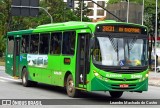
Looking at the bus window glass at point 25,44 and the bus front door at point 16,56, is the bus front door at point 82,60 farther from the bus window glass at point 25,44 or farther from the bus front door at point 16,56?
the bus front door at point 16,56

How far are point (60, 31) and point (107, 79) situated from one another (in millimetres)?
3905

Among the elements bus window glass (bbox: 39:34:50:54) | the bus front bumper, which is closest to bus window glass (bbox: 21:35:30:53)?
bus window glass (bbox: 39:34:50:54)

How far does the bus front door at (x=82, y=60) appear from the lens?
1688cm

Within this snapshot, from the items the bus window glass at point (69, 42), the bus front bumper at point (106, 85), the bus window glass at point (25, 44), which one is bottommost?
the bus front bumper at point (106, 85)

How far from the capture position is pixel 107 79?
16.2m

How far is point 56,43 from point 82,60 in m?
2.68

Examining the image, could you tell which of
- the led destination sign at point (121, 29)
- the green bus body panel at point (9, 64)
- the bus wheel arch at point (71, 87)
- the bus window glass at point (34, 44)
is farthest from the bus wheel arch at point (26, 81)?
the led destination sign at point (121, 29)

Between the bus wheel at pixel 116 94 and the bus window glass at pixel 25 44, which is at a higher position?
the bus window glass at pixel 25 44

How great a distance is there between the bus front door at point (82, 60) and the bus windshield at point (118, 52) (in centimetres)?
55

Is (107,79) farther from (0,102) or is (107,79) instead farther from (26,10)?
(26,10)

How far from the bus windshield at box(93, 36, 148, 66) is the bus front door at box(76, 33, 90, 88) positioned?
548mm

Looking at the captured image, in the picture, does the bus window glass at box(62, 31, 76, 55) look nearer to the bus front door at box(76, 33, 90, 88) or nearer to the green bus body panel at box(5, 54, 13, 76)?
the bus front door at box(76, 33, 90, 88)

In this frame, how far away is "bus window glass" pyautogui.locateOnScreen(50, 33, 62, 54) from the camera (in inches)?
761

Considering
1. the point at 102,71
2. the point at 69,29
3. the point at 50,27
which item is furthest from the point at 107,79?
the point at 50,27
